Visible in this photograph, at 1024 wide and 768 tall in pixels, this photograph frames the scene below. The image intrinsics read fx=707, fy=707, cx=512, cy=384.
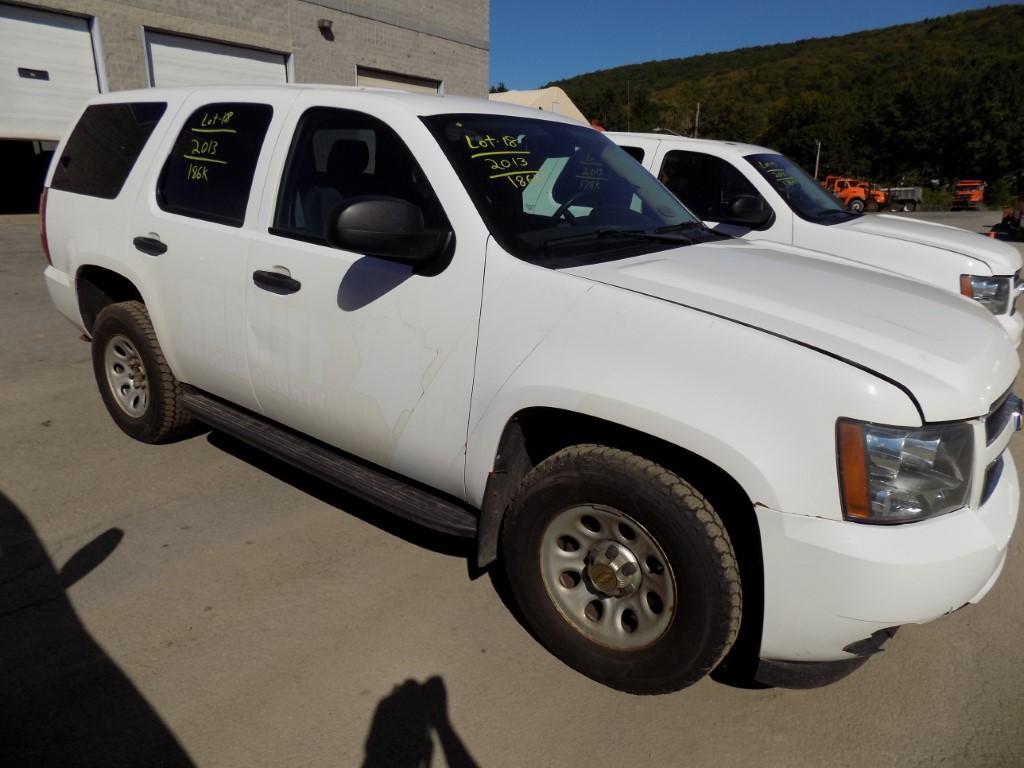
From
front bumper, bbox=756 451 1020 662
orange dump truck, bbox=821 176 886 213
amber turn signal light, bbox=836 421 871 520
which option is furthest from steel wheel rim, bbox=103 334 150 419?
orange dump truck, bbox=821 176 886 213

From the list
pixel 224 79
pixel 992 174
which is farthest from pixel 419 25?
pixel 992 174

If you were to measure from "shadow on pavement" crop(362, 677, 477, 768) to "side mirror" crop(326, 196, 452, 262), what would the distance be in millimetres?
1534

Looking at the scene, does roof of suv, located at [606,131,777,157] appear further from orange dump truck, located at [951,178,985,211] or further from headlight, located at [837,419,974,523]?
orange dump truck, located at [951,178,985,211]

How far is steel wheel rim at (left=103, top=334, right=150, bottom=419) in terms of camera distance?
13.5 feet

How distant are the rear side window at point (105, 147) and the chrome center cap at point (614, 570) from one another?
10.9 feet

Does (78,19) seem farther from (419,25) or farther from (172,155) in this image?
(172,155)

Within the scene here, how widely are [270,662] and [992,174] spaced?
6564cm

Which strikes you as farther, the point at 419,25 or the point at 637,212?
the point at 419,25

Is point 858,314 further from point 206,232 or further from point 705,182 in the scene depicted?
point 705,182

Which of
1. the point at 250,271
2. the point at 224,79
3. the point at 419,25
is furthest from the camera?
the point at 419,25

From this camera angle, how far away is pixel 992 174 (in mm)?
53781

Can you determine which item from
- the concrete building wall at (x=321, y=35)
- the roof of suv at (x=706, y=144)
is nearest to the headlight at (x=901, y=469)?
the roof of suv at (x=706, y=144)

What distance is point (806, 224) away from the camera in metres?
6.04

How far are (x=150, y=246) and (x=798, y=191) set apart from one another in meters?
5.42
